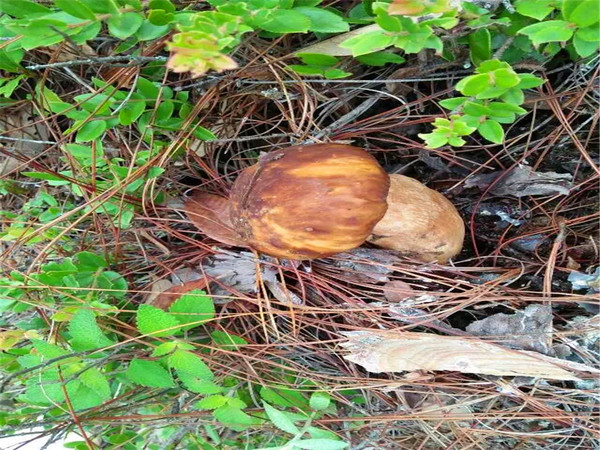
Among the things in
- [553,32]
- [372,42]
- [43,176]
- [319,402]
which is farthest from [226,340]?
[553,32]

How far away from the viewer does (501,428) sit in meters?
1.39

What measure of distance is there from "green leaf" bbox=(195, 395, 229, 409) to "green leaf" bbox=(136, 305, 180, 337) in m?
0.18

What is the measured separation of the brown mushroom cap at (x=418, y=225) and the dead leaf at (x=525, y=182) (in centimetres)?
19

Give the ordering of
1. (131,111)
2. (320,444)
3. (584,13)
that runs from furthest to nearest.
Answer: (131,111)
(320,444)
(584,13)

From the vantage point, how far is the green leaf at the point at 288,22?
97 centimetres

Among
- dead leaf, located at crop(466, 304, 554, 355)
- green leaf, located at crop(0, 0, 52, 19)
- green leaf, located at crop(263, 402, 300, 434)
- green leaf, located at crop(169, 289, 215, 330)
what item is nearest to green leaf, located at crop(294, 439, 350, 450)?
green leaf, located at crop(263, 402, 300, 434)

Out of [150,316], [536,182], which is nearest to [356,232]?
[150,316]

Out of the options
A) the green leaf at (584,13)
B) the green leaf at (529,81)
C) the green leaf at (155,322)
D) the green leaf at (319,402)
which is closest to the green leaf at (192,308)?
the green leaf at (155,322)

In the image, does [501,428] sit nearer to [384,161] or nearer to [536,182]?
[536,182]

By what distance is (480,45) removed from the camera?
1.05 m

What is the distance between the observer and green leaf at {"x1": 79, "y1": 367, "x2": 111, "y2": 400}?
1134 millimetres

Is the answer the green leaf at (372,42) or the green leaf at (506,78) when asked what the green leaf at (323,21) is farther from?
the green leaf at (506,78)

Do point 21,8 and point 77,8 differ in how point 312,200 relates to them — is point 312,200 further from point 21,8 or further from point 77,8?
point 21,8

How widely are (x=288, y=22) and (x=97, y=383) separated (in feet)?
2.93
